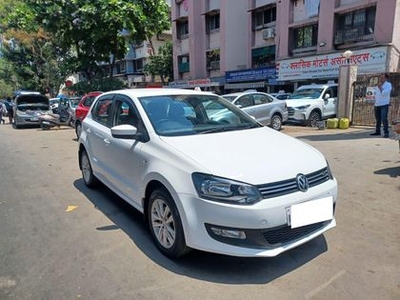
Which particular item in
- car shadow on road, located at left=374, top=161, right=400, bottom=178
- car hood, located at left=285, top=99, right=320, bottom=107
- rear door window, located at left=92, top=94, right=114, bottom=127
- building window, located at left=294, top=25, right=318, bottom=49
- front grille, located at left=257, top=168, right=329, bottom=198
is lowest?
car shadow on road, located at left=374, top=161, right=400, bottom=178

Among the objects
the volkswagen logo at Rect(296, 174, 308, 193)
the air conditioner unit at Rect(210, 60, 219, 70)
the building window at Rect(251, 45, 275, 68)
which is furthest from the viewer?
the air conditioner unit at Rect(210, 60, 219, 70)

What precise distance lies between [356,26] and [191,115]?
65.2 feet

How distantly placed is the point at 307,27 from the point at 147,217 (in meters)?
23.0

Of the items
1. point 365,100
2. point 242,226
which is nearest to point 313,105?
point 365,100

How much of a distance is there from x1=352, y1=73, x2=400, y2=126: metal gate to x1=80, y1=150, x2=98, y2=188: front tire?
36.1 ft

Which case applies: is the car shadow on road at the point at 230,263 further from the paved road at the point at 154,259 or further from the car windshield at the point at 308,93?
the car windshield at the point at 308,93

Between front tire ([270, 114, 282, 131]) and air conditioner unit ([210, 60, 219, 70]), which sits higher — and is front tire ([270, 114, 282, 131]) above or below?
below

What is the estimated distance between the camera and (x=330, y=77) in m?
21.3

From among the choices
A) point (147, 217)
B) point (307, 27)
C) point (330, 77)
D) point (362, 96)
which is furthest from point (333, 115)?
point (147, 217)

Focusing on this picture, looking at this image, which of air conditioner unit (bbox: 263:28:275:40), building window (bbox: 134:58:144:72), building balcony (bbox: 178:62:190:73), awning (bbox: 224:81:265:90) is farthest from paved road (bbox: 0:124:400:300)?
building window (bbox: 134:58:144:72)

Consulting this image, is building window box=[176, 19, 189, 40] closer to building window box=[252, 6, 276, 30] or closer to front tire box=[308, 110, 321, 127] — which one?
building window box=[252, 6, 276, 30]

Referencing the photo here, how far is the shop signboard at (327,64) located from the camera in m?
19.0

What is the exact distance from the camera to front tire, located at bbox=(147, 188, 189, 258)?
3199 millimetres

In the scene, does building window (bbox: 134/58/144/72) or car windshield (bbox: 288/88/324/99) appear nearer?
car windshield (bbox: 288/88/324/99)
